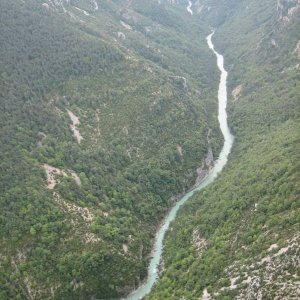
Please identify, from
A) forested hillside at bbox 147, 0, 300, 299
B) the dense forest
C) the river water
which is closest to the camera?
forested hillside at bbox 147, 0, 300, 299

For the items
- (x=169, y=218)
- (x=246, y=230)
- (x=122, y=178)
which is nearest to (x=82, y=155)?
(x=122, y=178)

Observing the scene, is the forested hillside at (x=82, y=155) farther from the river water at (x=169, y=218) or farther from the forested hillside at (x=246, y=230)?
the forested hillside at (x=246, y=230)

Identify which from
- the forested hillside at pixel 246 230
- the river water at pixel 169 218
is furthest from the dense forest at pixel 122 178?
the river water at pixel 169 218

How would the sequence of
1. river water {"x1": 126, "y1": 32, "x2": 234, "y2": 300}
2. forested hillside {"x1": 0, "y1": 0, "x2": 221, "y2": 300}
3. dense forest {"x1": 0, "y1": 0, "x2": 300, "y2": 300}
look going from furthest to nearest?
river water {"x1": 126, "y1": 32, "x2": 234, "y2": 300} < forested hillside {"x1": 0, "y1": 0, "x2": 221, "y2": 300} < dense forest {"x1": 0, "y1": 0, "x2": 300, "y2": 300}

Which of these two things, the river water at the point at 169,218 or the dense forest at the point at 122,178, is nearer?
the dense forest at the point at 122,178

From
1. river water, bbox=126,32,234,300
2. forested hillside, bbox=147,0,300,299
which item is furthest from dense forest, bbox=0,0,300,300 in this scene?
river water, bbox=126,32,234,300

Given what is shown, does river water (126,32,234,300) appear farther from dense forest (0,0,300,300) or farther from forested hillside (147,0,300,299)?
forested hillside (147,0,300,299)

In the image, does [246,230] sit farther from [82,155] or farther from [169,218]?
[82,155]

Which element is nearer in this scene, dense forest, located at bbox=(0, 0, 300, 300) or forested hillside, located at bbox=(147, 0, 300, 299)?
forested hillside, located at bbox=(147, 0, 300, 299)

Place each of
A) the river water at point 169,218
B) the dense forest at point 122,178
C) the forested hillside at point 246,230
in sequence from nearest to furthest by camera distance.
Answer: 1. the forested hillside at point 246,230
2. the dense forest at point 122,178
3. the river water at point 169,218
